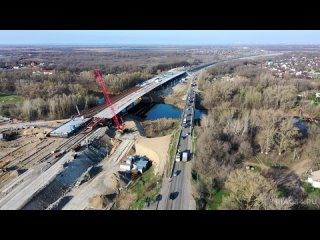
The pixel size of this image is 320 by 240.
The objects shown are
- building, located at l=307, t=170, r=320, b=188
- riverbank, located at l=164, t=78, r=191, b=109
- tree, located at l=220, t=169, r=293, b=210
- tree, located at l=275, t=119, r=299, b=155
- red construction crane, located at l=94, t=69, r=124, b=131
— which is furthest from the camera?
riverbank, located at l=164, t=78, r=191, b=109

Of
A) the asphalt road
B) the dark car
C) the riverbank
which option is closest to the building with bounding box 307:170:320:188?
the asphalt road

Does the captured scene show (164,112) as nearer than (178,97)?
Yes

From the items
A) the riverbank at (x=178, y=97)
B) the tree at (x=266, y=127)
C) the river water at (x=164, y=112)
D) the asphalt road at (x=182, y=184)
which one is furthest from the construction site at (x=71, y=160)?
the riverbank at (x=178, y=97)

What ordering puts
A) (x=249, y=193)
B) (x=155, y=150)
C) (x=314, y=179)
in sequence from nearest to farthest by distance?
1. (x=249, y=193)
2. (x=314, y=179)
3. (x=155, y=150)

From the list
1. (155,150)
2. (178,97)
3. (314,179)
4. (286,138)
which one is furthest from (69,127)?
(178,97)

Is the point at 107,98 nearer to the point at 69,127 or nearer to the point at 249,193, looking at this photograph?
the point at 69,127

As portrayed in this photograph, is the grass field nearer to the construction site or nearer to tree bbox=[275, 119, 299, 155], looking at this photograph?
the construction site
